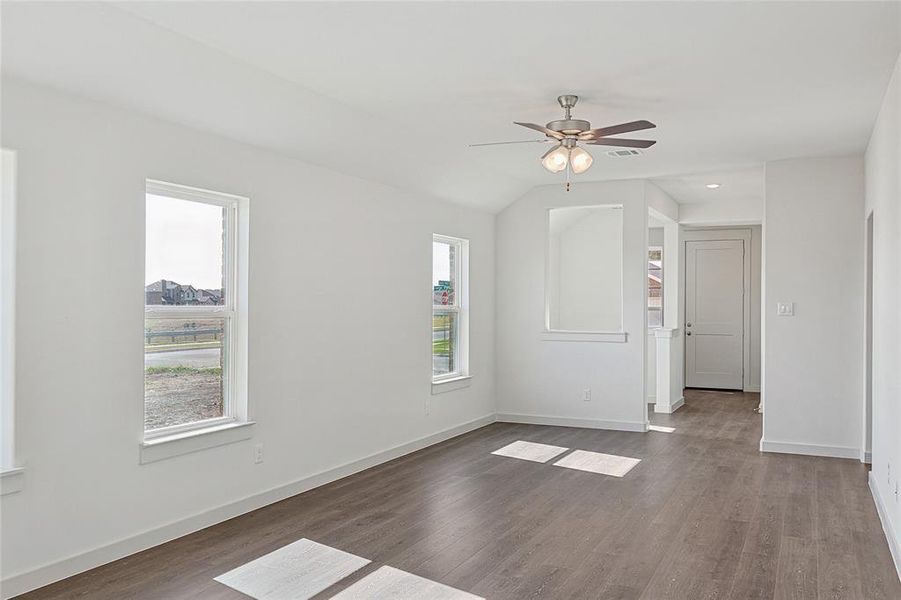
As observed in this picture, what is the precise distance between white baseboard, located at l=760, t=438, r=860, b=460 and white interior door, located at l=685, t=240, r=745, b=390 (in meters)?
4.65

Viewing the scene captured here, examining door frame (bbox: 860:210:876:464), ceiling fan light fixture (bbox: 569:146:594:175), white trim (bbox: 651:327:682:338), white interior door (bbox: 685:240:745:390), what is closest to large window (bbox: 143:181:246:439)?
ceiling fan light fixture (bbox: 569:146:594:175)

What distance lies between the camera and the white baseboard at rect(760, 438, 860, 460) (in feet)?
20.3

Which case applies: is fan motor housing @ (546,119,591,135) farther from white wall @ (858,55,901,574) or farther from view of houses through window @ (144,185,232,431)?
view of houses through window @ (144,185,232,431)

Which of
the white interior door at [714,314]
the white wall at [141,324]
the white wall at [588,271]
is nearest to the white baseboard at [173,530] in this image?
the white wall at [141,324]

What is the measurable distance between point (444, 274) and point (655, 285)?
16.5 ft

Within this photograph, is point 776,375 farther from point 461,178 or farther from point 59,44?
point 59,44

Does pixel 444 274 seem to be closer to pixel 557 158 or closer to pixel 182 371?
pixel 557 158

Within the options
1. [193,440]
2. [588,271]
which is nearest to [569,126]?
[193,440]

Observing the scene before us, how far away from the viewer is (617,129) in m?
Answer: 4.09

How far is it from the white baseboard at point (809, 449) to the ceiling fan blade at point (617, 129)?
11.9ft

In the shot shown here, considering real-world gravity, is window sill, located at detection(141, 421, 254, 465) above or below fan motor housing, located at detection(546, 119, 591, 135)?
below

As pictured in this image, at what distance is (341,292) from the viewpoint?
5449 mm

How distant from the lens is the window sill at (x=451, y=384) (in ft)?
22.3

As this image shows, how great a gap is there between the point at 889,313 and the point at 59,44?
4.48 m
